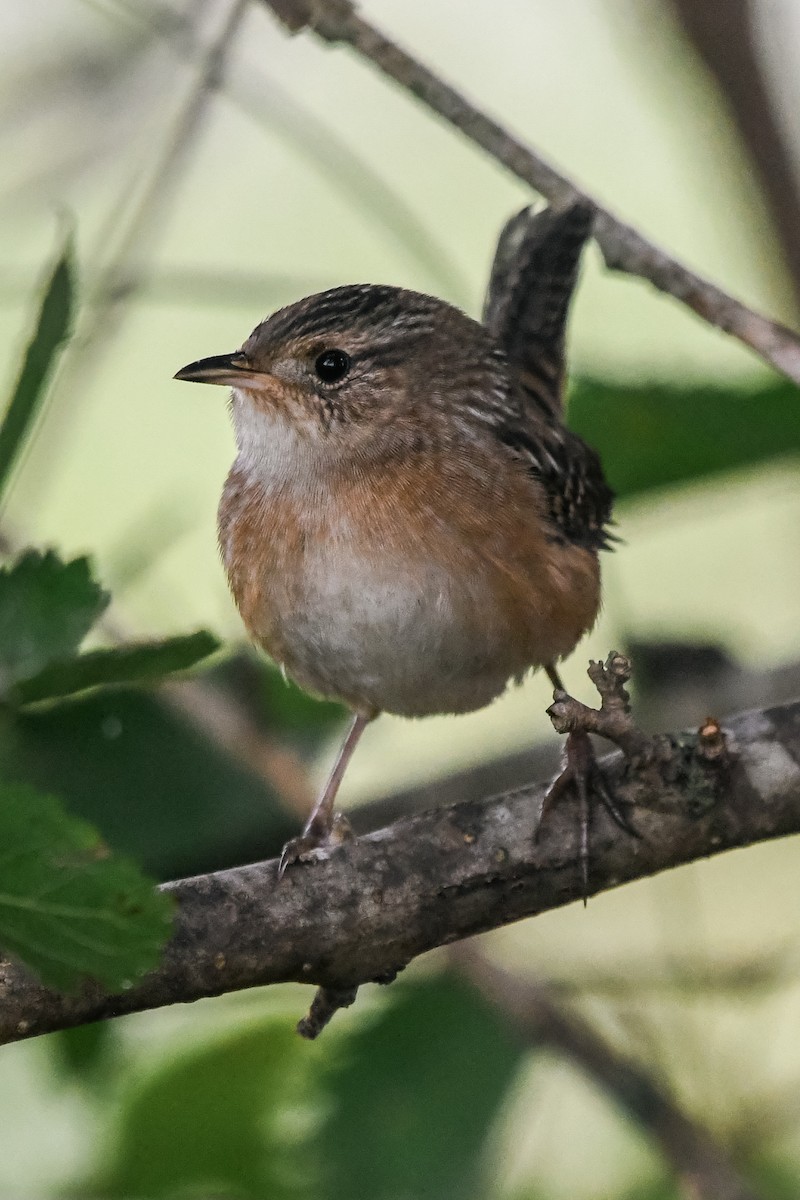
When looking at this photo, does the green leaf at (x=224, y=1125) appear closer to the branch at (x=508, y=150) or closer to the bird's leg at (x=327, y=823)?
the bird's leg at (x=327, y=823)

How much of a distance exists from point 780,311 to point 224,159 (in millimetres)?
2646

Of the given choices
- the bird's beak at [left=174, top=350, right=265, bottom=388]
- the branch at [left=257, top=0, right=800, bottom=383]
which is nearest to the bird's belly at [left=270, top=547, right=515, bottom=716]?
the bird's beak at [left=174, top=350, right=265, bottom=388]

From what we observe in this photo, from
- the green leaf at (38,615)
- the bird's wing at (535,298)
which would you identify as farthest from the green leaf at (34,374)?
the bird's wing at (535,298)

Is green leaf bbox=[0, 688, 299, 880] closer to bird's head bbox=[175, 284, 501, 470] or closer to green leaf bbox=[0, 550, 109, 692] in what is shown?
bird's head bbox=[175, 284, 501, 470]

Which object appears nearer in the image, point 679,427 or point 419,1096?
point 419,1096

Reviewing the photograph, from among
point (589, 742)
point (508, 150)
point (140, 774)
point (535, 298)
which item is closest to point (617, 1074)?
point (589, 742)

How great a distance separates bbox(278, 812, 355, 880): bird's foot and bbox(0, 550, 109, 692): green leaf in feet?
2.32

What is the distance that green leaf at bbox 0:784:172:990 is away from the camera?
1.50 m

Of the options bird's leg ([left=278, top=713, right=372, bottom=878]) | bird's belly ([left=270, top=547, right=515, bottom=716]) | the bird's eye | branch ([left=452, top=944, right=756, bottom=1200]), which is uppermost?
the bird's eye

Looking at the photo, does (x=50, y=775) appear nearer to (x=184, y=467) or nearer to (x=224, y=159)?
(x=184, y=467)

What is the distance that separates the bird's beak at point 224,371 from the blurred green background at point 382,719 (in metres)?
0.14

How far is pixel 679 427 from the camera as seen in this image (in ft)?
10.5

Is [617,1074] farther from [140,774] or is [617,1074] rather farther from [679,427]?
[679,427]

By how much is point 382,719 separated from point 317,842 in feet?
3.75
